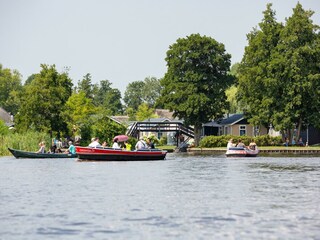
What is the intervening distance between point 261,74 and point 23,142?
31782mm

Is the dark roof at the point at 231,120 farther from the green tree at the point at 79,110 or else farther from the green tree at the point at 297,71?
the green tree at the point at 297,71

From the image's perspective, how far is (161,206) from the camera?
32.1 meters

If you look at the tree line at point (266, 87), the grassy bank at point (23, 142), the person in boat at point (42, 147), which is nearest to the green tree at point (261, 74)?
the tree line at point (266, 87)

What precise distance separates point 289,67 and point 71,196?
66122 mm

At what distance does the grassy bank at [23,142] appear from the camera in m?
85.6

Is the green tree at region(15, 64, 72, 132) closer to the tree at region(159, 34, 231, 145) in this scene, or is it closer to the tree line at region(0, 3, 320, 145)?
the tree line at region(0, 3, 320, 145)

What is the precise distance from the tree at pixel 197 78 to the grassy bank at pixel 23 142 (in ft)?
103

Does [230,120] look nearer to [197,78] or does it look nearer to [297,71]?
[197,78]

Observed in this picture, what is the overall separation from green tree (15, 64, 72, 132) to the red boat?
27.7 metres

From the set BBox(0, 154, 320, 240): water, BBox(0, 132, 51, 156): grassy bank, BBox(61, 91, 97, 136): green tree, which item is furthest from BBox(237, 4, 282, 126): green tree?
BBox(0, 154, 320, 240): water

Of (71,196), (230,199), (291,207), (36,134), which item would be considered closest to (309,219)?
(291,207)

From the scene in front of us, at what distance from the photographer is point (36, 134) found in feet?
286

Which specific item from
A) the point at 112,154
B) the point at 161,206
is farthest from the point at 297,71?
the point at 161,206

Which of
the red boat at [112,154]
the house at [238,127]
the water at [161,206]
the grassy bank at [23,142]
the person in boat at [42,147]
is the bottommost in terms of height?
the water at [161,206]
